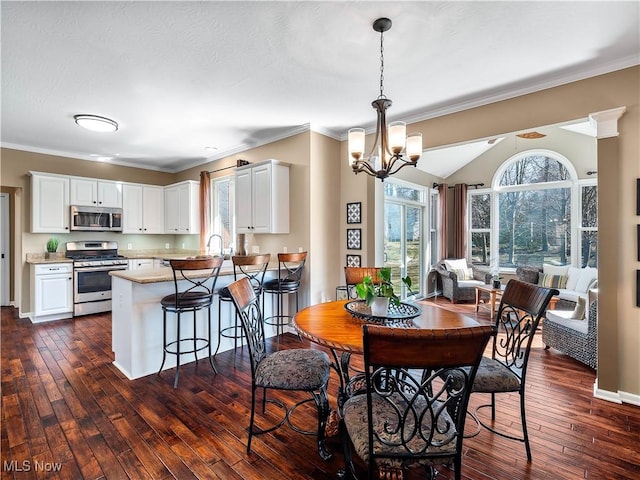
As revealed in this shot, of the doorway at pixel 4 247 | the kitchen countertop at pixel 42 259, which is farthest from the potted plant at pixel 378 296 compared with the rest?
the doorway at pixel 4 247

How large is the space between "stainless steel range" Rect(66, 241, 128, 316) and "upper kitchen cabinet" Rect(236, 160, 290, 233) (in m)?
2.56

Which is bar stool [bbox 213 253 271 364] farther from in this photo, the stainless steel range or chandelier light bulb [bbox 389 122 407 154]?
the stainless steel range

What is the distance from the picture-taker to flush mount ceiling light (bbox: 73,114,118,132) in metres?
3.75

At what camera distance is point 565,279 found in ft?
18.7

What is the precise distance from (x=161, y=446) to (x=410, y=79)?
3435 millimetres

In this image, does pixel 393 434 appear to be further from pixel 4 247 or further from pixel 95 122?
pixel 4 247

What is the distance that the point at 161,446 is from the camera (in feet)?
6.61

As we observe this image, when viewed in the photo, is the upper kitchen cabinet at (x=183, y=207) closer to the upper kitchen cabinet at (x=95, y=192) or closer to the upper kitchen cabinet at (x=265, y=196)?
the upper kitchen cabinet at (x=95, y=192)

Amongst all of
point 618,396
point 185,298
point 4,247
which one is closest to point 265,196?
point 185,298

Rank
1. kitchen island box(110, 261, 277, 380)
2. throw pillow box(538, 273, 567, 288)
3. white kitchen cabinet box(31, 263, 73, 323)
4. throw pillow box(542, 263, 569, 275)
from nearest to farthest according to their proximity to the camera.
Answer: kitchen island box(110, 261, 277, 380)
white kitchen cabinet box(31, 263, 73, 323)
throw pillow box(538, 273, 567, 288)
throw pillow box(542, 263, 569, 275)

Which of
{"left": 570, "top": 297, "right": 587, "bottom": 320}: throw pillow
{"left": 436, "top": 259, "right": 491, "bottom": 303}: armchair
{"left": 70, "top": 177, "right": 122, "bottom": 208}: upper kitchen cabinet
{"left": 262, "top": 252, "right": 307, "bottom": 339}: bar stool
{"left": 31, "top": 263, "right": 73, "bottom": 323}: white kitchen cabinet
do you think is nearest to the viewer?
{"left": 570, "top": 297, "right": 587, "bottom": 320}: throw pillow

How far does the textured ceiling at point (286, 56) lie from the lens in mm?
2066

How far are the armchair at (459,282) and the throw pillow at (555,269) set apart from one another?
3.13 feet

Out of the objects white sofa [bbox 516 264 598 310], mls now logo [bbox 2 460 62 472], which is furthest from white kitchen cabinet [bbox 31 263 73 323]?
white sofa [bbox 516 264 598 310]
